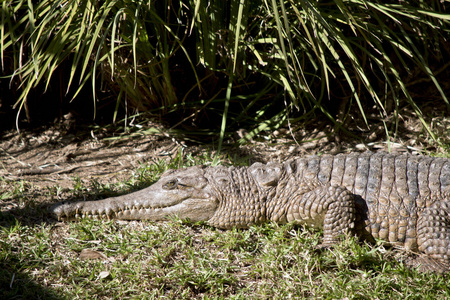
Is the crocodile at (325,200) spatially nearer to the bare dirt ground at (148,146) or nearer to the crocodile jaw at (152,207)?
the crocodile jaw at (152,207)

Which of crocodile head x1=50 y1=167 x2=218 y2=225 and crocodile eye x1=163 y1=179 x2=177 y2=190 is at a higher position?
crocodile eye x1=163 y1=179 x2=177 y2=190

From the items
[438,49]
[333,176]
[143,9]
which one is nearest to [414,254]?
[333,176]

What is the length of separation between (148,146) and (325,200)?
2.15m

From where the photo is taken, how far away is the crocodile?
306 centimetres

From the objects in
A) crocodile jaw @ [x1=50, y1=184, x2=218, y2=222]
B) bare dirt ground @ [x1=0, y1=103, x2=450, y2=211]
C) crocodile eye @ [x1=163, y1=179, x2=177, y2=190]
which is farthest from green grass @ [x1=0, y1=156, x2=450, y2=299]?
bare dirt ground @ [x1=0, y1=103, x2=450, y2=211]

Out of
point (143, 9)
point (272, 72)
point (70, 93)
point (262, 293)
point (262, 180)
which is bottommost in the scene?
point (262, 293)

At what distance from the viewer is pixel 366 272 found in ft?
9.37

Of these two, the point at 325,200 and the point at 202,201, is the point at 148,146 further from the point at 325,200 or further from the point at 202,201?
the point at 325,200

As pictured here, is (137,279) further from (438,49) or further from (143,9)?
(438,49)

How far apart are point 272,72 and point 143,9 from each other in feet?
4.49

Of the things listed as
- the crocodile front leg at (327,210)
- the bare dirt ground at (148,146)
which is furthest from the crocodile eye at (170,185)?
the crocodile front leg at (327,210)

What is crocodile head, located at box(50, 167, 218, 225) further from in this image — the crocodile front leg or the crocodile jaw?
the crocodile front leg

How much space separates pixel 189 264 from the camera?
296 cm

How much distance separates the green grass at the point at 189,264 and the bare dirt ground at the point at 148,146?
947 mm
